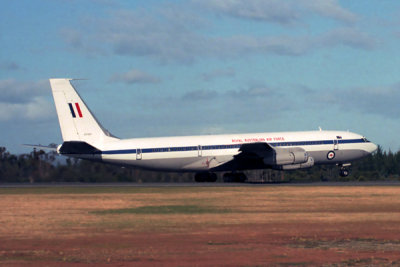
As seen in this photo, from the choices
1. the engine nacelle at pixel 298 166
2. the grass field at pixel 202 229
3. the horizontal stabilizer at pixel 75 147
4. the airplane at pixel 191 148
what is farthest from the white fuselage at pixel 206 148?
the grass field at pixel 202 229

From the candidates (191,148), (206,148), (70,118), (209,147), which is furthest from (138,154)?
(70,118)

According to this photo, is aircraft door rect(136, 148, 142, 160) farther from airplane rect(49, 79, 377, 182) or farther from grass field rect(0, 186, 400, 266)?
grass field rect(0, 186, 400, 266)

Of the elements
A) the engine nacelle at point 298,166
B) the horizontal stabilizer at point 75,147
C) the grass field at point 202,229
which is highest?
the horizontal stabilizer at point 75,147

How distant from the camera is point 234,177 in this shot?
64.3 meters

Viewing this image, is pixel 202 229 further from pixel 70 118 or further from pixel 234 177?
pixel 234 177

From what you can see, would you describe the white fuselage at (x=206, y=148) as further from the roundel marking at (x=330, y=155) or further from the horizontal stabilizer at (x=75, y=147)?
the horizontal stabilizer at (x=75, y=147)

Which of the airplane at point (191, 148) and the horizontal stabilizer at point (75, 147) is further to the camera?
the airplane at point (191, 148)

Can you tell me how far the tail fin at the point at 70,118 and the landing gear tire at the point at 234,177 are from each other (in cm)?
A: 1254

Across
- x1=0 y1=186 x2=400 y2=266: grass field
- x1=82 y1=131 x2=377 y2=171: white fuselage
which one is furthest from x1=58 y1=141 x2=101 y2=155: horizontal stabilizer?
x1=0 y1=186 x2=400 y2=266: grass field

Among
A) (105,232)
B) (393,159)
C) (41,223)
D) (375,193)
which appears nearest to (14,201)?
(41,223)

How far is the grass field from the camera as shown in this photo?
19.1 m

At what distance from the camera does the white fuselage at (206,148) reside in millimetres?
59875

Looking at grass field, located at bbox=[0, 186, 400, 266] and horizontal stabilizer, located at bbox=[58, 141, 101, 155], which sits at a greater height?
horizontal stabilizer, located at bbox=[58, 141, 101, 155]

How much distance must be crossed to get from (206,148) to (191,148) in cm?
142
